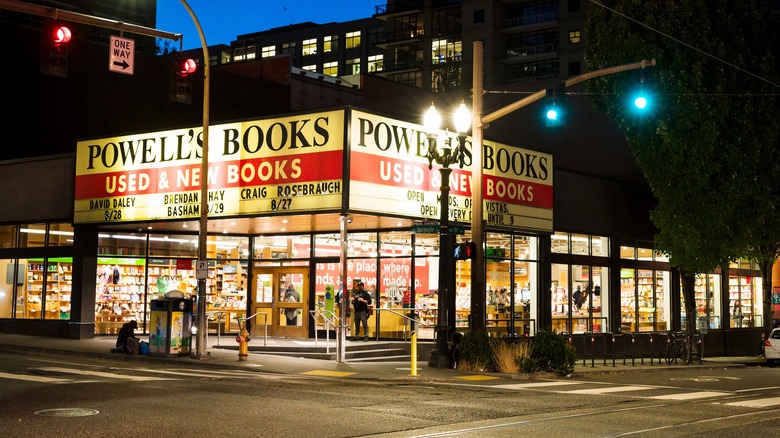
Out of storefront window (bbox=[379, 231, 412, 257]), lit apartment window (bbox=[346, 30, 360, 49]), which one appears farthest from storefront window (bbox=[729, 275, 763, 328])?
lit apartment window (bbox=[346, 30, 360, 49])

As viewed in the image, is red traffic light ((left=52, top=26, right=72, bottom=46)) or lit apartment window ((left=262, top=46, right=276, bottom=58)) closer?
red traffic light ((left=52, top=26, right=72, bottom=46))

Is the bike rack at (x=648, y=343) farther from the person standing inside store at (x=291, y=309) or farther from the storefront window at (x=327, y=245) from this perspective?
the person standing inside store at (x=291, y=309)

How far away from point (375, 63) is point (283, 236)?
80.4 metres

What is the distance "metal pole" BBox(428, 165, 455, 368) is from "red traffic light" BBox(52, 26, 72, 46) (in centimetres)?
1010

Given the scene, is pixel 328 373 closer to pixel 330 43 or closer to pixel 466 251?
pixel 466 251

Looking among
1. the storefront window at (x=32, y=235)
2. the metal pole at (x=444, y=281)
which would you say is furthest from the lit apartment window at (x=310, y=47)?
the metal pole at (x=444, y=281)

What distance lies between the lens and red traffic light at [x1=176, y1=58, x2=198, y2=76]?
17.2 metres

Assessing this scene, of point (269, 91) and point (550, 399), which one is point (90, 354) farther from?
point (269, 91)

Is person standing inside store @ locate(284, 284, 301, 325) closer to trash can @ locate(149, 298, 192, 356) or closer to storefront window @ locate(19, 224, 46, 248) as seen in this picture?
trash can @ locate(149, 298, 192, 356)

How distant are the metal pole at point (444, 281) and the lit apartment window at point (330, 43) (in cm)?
9562

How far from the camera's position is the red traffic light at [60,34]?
14.6 m

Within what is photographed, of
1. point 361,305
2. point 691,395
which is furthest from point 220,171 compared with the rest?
point 691,395

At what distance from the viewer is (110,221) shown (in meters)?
28.2

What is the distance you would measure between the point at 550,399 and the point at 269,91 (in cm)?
3101
